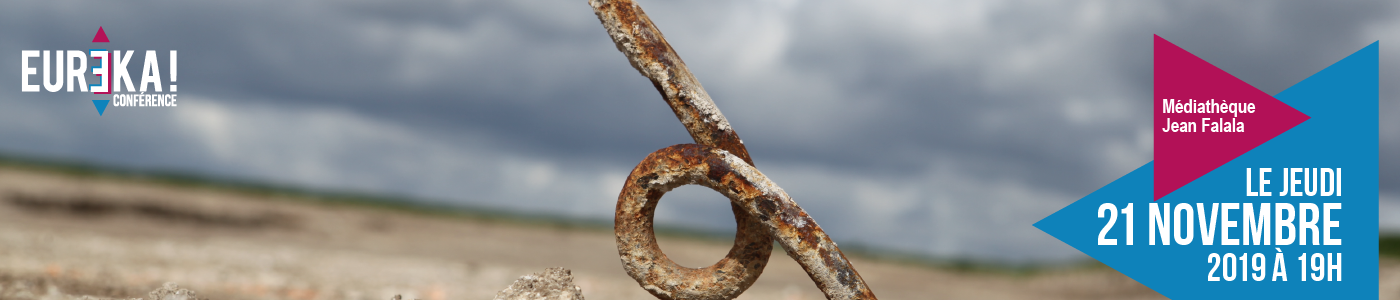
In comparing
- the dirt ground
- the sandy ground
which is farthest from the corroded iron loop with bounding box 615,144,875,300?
the dirt ground

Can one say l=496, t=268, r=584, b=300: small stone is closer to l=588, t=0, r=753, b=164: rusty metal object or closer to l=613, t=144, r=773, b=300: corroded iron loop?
l=613, t=144, r=773, b=300: corroded iron loop

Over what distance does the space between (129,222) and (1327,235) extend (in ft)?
94.2

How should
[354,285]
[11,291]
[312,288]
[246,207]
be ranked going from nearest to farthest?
[11,291] < [312,288] < [354,285] < [246,207]

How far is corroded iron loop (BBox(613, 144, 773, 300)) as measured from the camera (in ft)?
19.5

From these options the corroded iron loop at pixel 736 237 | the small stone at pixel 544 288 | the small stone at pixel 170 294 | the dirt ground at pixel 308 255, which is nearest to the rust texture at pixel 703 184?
the corroded iron loop at pixel 736 237

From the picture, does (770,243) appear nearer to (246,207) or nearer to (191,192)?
(246,207)

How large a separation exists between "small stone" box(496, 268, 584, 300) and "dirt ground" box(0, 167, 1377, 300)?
15.5 feet

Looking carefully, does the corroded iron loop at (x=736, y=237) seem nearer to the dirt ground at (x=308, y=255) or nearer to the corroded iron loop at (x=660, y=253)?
the corroded iron loop at (x=660, y=253)

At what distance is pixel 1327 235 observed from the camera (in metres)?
10.2

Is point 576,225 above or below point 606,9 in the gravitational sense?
above

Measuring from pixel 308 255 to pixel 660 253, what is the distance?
50.9 ft

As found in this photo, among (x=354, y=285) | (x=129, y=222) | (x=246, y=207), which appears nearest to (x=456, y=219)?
(x=246, y=207)

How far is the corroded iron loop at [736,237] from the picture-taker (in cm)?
576

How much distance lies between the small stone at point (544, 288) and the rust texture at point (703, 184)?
0.51 metres
